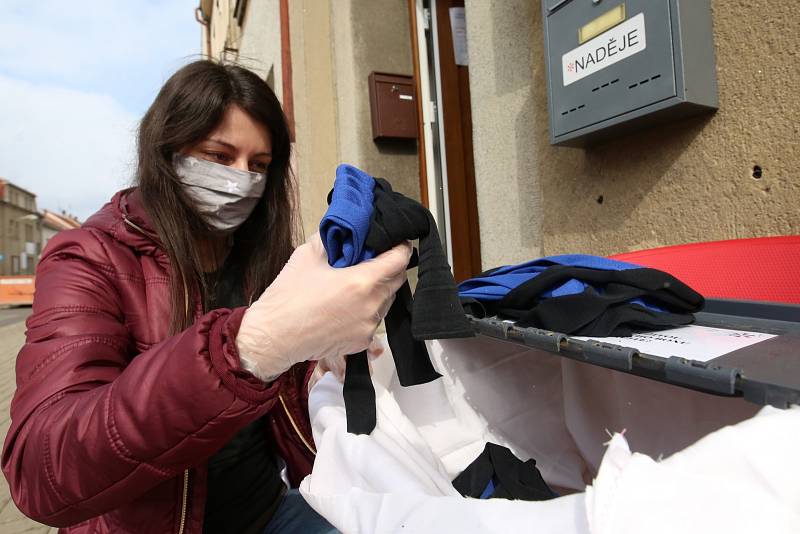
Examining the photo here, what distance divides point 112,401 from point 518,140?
1971 mm

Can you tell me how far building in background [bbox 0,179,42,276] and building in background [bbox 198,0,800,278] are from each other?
37808 mm

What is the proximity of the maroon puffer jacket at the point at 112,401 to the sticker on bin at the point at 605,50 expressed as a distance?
4.52 feet

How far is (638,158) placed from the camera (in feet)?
5.50

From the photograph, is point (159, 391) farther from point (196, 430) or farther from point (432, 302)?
point (432, 302)

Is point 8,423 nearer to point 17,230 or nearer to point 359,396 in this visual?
point 359,396

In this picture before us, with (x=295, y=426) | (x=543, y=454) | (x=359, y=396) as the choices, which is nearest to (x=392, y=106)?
(x=295, y=426)

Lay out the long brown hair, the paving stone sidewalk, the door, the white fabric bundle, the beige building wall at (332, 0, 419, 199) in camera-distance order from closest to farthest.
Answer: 1. the white fabric bundle
2. the long brown hair
3. the paving stone sidewalk
4. the door
5. the beige building wall at (332, 0, 419, 199)

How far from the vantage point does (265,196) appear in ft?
5.33

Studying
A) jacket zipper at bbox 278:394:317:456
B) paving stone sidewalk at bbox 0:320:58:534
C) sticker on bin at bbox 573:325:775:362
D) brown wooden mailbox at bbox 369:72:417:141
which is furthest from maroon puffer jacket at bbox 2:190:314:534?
brown wooden mailbox at bbox 369:72:417:141

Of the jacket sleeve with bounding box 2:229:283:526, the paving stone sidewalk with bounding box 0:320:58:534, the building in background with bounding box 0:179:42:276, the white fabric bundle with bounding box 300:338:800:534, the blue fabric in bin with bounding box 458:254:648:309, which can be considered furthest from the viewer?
the building in background with bounding box 0:179:42:276

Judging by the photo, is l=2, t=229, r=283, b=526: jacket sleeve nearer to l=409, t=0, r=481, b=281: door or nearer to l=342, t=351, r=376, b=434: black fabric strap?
l=342, t=351, r=376, b=434: black fabric strap

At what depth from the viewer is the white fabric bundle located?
1.41ft

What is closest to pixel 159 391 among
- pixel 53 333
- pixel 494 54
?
pixel 53 333

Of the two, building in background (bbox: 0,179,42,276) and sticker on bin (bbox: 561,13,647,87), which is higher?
building in background (bbox: 0,179,42,276)
